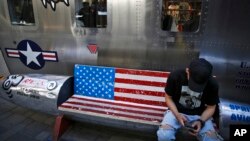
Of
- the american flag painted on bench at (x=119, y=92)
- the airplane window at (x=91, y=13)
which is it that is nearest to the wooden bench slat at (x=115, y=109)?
the american flag painted on bench at (x=119, y=92)

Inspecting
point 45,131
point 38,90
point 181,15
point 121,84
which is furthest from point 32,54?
point 181,15

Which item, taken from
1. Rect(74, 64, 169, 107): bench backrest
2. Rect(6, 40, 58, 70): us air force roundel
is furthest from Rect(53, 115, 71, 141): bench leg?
Rect(6, 40, 58, 70): us air force roundel

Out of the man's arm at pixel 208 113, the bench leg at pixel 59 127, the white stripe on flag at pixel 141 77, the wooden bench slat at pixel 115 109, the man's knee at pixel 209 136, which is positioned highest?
the white stripe on flag at pixel 141 77

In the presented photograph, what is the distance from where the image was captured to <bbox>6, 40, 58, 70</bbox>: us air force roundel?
14.4 ft

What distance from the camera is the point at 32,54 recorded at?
4496 millimetres

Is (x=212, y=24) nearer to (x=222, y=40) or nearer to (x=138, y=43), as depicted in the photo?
(x=222, y=40)

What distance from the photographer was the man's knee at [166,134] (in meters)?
2.92

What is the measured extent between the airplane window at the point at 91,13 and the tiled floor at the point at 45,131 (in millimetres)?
1665

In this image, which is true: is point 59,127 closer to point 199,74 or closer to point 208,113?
point 208,113

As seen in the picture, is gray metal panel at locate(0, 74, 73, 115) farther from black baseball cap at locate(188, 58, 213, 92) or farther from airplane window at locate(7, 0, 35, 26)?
black baseball cap at locate(188, 58, 213, 92)

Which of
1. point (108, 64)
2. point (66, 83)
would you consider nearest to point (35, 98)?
point (66, 83)

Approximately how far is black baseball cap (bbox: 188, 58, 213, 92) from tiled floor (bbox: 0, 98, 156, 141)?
1.54 meters

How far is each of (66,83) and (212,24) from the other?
2354 mm

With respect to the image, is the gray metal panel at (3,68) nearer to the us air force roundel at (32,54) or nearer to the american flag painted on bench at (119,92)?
the us air force roundel at (32,54)
